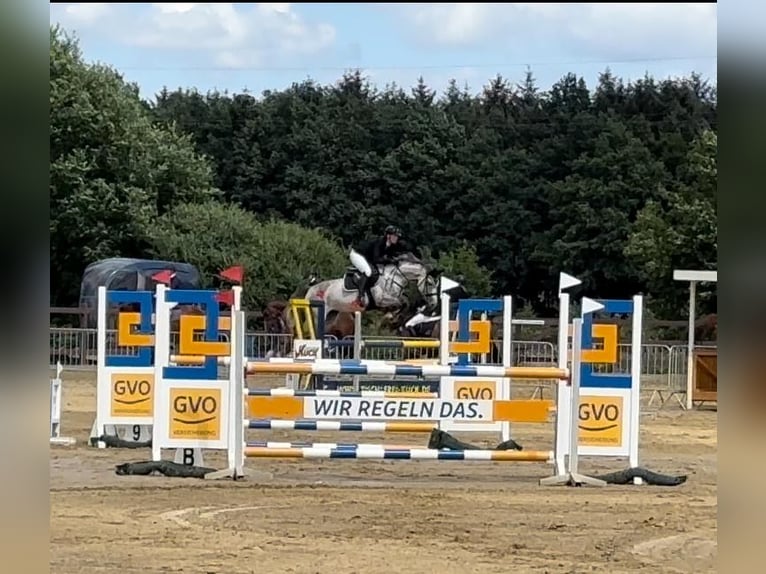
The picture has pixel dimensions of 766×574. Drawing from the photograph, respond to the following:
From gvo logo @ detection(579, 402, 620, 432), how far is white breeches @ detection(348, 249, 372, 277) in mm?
12446

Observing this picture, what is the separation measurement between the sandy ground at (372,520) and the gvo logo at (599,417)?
458 millimetres

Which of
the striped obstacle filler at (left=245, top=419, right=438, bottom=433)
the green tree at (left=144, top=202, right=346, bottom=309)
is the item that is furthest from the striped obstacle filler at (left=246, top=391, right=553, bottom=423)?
the green tree at (left=144, top=202, right=346, bottom=309)

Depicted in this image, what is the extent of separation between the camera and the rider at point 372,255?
20.2m

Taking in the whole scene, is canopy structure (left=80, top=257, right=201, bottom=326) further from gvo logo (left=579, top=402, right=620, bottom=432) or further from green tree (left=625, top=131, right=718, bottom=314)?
gvo logo (left=579, top=402, right=620, bottom=432)

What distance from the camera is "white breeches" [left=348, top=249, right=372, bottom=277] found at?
66.3 feet

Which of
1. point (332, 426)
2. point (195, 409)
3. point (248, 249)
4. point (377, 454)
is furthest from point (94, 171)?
point (377, 454)

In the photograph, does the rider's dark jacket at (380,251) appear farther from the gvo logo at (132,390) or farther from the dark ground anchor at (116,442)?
the gvo logo at (132,390)

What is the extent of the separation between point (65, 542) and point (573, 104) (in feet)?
110

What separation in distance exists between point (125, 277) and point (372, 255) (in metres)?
5.60
